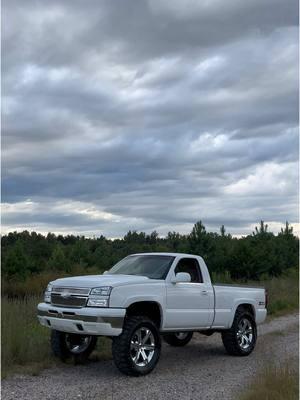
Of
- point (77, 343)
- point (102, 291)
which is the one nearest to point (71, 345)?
point (77, 343)

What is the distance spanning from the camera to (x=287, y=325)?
659 inches

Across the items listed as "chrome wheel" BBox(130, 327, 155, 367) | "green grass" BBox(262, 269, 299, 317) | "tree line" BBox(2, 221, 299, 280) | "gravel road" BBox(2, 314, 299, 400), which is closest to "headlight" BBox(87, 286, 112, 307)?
"chrome wheel" BBox(130, 327, 155, 367)

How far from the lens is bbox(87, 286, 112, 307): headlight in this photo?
8938 mm

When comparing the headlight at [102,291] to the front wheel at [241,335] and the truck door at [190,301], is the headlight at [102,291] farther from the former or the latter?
the front wheel at [241,335]

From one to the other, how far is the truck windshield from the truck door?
27cm

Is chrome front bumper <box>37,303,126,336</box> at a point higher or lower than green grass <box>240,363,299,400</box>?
higher

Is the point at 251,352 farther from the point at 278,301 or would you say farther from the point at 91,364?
the point at 278,301

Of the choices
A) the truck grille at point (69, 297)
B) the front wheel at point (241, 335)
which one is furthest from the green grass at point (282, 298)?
the truck grille at point (69, 297)

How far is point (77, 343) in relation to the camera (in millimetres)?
10414

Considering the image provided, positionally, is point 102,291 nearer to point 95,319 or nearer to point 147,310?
point 95,319

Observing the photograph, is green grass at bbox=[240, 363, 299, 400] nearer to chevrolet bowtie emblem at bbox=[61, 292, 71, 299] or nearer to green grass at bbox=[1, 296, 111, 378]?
chevrolet bowtie emblem at bbox=[61, 292, 71, 299]

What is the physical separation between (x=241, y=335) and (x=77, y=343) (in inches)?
137

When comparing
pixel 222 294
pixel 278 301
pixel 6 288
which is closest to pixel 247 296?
pixel 222 294

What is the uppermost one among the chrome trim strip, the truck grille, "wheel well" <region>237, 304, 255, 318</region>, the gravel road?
the truck grille
